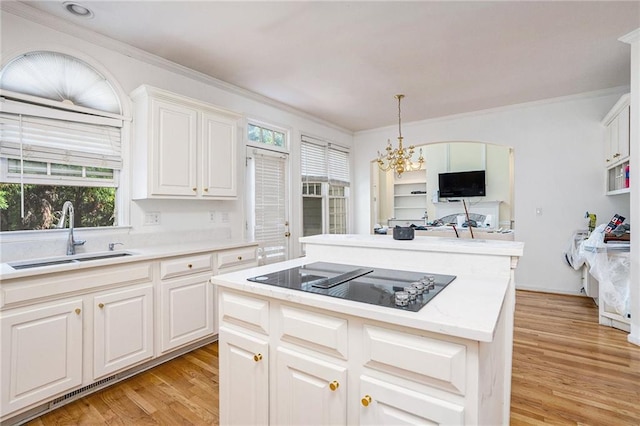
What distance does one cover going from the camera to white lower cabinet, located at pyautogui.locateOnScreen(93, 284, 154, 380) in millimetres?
2133

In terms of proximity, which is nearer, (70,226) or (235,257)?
(70,226)

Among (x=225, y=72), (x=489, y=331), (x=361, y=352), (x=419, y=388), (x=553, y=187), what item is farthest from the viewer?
(x=553, y=187)

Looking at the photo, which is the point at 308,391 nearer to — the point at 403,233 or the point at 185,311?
the point at 403,233

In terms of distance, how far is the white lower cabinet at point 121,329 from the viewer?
7.00 ft

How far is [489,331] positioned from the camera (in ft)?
2.96

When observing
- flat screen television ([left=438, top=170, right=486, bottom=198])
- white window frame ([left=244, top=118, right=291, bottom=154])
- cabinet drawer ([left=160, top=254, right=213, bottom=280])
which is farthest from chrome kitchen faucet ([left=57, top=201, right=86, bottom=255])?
flat screen television ([left=438, top=170, right=486, bottom=198])

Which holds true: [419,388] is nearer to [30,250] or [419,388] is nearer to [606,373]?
[606,373]

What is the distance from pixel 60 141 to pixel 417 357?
114 inches

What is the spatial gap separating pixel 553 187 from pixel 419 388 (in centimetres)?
467

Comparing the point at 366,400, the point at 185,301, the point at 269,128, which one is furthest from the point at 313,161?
the point at 366,400

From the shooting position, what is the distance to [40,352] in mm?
1881

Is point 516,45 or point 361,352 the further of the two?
point 516,45

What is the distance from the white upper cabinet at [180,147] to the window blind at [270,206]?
80cm

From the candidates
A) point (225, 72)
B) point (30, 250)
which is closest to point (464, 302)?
point (30, 250)
